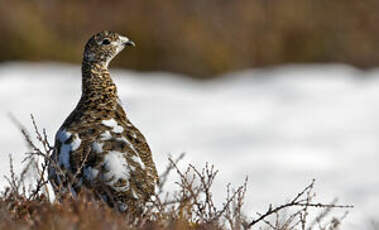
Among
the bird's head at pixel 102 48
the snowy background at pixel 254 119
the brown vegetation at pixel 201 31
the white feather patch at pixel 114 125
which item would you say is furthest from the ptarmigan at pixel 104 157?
the brown vegetation at pixel 201 31

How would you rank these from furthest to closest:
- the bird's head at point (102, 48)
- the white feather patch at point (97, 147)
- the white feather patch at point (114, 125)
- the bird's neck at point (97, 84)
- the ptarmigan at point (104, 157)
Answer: the bird's head at point (102, 48)
the bird's neck at point (97, 84)
the white feather patch at point (114, 125)
the white feather patch at point (97, 147)
the ptarmigan at point (104, 157)

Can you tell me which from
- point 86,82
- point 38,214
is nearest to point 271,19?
point 86,82

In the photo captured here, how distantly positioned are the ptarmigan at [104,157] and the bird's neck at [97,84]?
6 cm

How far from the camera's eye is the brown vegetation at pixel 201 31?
19.4 metres

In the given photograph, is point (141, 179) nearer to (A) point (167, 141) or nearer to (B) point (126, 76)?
(A) point (167, 141)

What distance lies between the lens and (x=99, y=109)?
504 centimetres

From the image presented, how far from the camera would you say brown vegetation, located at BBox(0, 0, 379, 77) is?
19422 millimetres

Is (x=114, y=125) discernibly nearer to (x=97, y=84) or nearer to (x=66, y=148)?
→ (x=66, y=148)

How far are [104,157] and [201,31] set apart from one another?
15.8 meters

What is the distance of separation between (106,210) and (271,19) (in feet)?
54.6

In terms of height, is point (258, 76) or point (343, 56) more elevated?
A: point (343, 56)

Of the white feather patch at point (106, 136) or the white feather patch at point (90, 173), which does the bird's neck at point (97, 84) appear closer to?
the white feather patch at point (106, 136)

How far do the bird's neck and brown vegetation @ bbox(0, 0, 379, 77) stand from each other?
13807 mm

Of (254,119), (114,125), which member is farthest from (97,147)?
(254,119)
